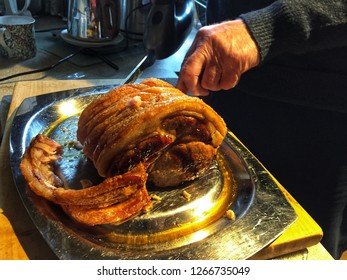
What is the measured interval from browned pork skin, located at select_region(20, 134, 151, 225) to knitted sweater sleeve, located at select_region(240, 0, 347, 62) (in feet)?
1.36

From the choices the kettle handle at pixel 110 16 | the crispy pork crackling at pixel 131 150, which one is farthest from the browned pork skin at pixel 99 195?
the kettle handle at pixel 110 16

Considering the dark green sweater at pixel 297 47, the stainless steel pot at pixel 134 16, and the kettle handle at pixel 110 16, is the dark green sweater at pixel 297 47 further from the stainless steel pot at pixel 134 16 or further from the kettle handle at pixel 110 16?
the stainless steel pot at pixel 134 16

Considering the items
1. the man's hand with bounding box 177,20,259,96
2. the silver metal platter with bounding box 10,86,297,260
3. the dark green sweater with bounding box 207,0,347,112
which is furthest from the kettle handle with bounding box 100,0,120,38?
the man's hand with bounding box 177,20,259,96

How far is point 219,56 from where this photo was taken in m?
0.87

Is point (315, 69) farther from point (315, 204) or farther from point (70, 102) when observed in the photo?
point (70, 102)

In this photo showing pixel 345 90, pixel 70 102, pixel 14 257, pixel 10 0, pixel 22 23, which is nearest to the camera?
pixel 14 257

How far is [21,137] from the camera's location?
3.08 ft

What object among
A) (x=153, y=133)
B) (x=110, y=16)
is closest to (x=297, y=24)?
(x=153, y=133)

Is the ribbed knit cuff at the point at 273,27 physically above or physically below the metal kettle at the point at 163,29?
above

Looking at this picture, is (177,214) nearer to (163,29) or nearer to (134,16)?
(163,29)

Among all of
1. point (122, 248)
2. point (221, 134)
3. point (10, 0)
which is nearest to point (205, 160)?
point (221, 134)

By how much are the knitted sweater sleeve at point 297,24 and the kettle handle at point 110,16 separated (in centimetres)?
83

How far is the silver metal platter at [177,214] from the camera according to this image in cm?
70

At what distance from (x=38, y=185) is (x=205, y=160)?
1.18ft
